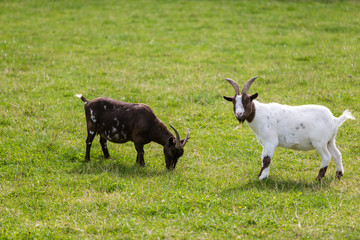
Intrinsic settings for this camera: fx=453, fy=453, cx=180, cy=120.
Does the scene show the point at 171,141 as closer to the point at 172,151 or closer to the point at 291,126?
the point at 172,151

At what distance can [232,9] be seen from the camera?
28.2 metres

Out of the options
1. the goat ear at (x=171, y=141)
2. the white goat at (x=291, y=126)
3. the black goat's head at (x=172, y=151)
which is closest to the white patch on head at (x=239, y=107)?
the white goat at (x=291, y=126)

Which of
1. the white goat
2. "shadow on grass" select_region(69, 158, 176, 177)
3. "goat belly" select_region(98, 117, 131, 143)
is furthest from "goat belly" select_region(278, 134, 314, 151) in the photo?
"goat belly" select_region(98, 117, 131, 143)

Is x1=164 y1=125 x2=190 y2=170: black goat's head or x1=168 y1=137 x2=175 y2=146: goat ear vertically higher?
x1=168 y1=137 x2=175 y2=146: goat ear

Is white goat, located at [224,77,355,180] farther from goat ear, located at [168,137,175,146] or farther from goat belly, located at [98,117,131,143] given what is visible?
goat belly, located at [98,117,131,143]

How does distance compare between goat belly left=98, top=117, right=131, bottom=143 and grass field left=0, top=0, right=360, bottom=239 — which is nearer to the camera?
grass field left=0, top=0, right=360, bottom=239

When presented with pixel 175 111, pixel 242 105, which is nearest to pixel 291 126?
pixel 242 105

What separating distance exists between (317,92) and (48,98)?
29.8 ft

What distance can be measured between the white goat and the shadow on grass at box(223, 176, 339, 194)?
0.17 meters

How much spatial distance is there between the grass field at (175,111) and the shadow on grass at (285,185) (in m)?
0.04

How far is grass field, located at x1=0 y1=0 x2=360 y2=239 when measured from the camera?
26.7 ft

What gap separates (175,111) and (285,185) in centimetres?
566

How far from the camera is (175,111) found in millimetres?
14359

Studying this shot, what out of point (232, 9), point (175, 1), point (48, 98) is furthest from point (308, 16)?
point (48, 98)
